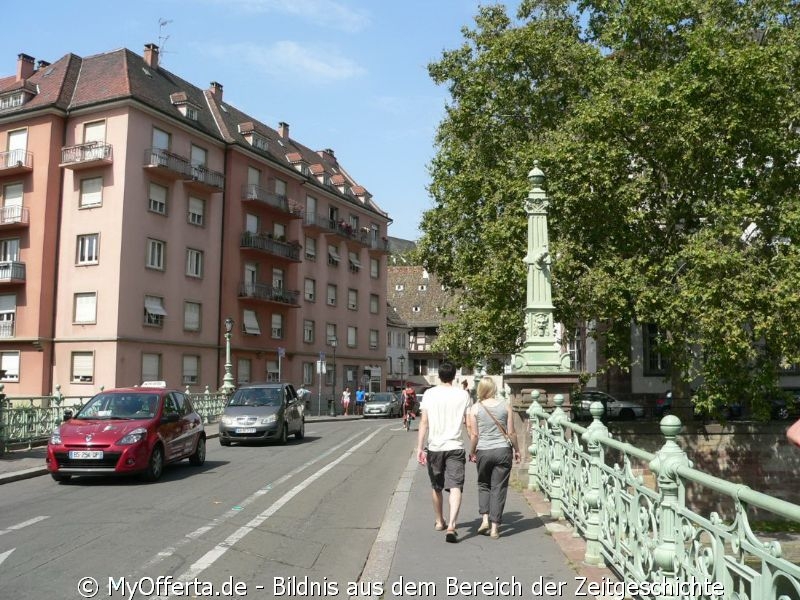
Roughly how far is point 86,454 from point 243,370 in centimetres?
3192

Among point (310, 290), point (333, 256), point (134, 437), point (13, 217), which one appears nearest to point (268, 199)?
point (310, 290)

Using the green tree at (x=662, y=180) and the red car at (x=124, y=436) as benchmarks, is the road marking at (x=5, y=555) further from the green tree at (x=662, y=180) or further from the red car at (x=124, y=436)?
the green tree at (x=662, y=180)

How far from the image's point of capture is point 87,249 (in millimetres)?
35750

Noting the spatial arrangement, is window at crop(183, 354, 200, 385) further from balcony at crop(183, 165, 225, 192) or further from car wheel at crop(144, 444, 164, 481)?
car wheel at crop(144, 444, 164, 481)

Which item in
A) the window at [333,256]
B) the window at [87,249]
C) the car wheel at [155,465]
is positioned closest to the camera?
the car wheel at [155,465]

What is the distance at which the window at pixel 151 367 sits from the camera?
36.0 metres

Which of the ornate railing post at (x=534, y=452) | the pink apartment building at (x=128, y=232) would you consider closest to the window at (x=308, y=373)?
the pink apartment building at (x=128, y=232)

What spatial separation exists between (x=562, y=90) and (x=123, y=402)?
59.3ft

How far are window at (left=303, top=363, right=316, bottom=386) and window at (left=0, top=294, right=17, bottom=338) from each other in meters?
18.9

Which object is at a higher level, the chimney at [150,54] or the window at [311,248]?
the chimney at [150,54]

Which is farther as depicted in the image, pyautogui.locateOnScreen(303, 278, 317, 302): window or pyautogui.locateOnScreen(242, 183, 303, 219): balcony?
pyautogui.locateOnScreen(303, 278, 317, 302): window

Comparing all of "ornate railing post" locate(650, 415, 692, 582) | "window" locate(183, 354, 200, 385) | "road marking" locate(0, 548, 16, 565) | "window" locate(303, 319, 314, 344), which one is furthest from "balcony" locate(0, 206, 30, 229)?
"ornate railing post" locate(650, 415, 692, 582)

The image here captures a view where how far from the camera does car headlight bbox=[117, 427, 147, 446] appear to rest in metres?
12.2

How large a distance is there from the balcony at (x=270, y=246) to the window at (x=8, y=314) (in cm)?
1214
